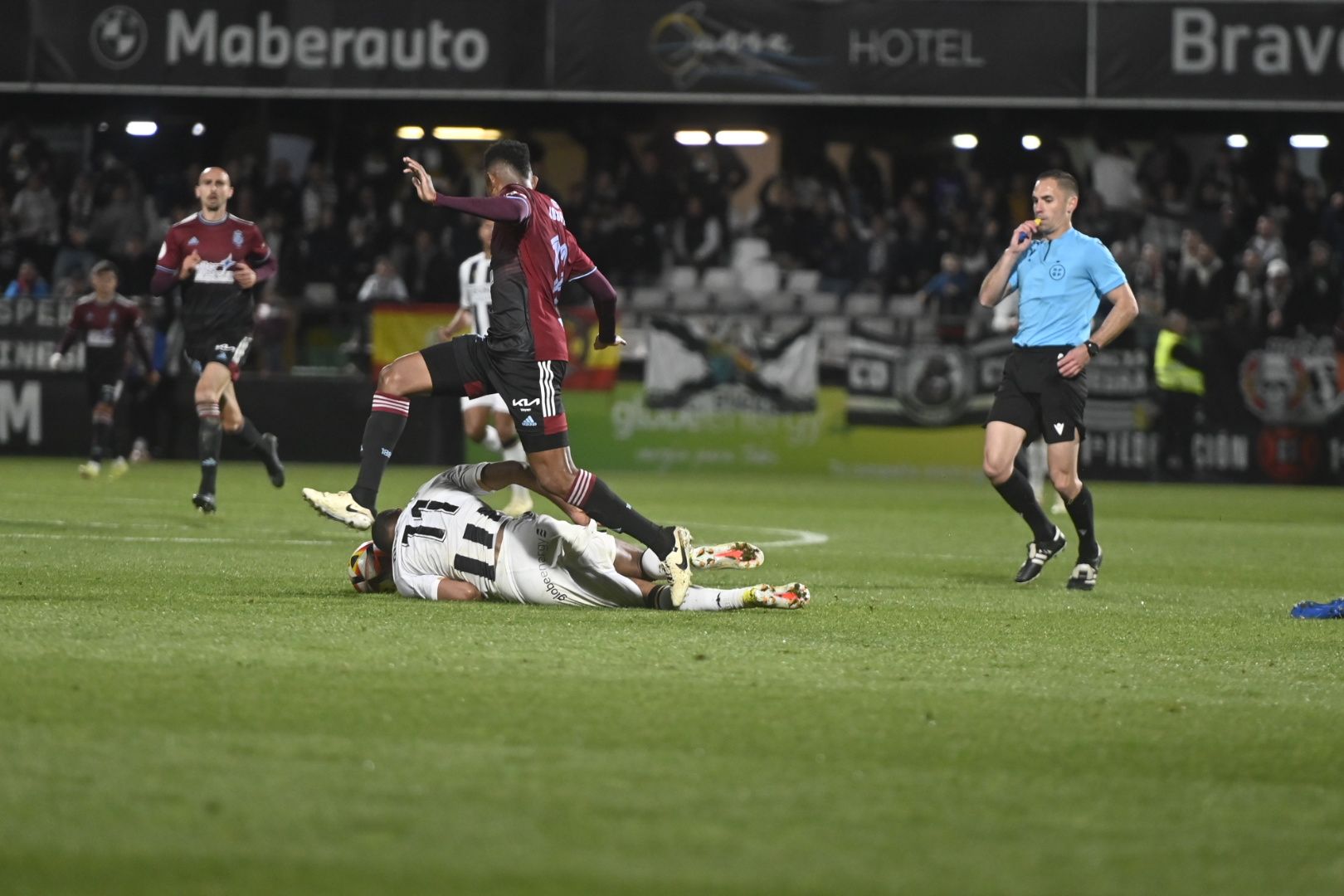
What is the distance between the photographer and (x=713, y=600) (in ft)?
25.3

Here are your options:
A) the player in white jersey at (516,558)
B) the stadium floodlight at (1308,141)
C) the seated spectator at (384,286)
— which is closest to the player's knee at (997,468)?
the player in white jersey at (516,558)

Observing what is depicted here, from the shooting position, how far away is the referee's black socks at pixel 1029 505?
32.2ft

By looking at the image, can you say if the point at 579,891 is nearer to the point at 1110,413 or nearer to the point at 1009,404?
the point at 1009,404

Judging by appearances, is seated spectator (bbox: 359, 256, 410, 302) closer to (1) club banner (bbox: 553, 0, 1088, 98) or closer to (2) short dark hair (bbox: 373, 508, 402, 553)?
(1) club banner (bbox: 553, 0, 1088, 98)

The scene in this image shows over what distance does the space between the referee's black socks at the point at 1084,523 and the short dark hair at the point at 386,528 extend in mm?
3778

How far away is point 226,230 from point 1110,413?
12025 millimetres

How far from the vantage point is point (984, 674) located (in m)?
6.16

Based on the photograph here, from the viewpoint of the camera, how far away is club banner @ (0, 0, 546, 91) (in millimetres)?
23781

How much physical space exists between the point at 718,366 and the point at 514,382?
1406 cm

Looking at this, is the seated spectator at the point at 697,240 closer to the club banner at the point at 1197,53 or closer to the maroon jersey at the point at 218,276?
the club banner at the point at 1197,53

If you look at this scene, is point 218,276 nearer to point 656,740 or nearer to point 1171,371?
point 656,740

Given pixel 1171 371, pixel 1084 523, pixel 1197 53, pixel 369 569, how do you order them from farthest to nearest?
pixel 1197 53, pixel 1171 371, pixel 1084 523, pixel 369 569

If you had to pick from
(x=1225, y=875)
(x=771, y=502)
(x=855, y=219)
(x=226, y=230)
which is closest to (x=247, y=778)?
(x=1225, y=875)

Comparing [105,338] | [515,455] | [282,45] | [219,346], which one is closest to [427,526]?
[219,346]
